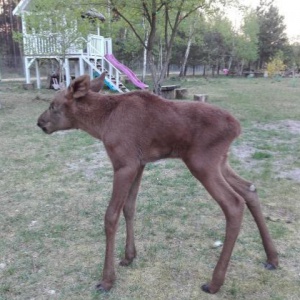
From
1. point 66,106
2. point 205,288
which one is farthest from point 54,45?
point 205,288

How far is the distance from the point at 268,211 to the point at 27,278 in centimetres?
288

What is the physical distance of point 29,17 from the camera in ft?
51.0

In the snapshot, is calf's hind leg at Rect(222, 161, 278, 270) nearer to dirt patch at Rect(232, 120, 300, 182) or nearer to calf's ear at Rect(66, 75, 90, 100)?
calf's ear at Rect(66, 75, 90, 100)

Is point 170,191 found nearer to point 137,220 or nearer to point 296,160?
point 137,220

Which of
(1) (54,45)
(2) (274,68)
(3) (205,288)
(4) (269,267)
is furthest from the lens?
(2) (274,68)

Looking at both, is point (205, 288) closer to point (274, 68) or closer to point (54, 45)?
point (54, 45)

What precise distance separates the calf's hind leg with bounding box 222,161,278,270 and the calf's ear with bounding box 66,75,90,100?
1.40m

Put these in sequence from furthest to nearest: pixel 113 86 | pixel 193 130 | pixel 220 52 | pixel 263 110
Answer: pixel 220 52 < pixel 113 86 < pixel 263 110 < pixel 193 130

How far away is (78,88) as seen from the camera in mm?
2941

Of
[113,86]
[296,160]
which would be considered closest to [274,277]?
[296,160]

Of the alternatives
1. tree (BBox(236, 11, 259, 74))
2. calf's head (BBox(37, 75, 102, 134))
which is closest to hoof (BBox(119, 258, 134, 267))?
calf's head (BBox(37, 75, 102, 134))

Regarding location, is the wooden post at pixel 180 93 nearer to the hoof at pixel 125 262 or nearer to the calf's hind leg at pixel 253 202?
the calf's hind leg at pixel 253 202

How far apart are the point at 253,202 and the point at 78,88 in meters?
1.85

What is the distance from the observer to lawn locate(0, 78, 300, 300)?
9.70 ft
